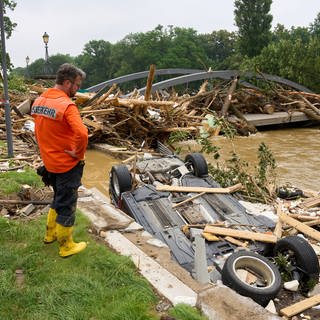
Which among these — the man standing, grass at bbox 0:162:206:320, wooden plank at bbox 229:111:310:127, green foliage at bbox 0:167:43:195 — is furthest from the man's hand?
wooden plank at bbox 229:111:310:127

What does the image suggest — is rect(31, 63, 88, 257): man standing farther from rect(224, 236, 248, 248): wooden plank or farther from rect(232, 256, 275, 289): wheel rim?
rect(224, 236, 248, 248): wooden plank

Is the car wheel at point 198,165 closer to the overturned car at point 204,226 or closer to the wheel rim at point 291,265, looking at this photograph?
the overturned car at point 204,226

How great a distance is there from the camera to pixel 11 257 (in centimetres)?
390

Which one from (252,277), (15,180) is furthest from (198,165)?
(252,277)

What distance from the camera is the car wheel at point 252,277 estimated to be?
3.65 meters

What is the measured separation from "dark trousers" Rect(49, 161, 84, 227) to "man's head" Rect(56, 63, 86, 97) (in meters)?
0.72

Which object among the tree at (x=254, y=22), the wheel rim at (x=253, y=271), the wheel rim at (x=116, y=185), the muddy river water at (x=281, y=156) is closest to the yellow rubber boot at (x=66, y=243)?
the wheel rim at (x=253, y=271)

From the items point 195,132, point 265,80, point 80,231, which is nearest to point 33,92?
point 195,132

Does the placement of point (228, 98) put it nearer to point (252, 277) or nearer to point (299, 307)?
point (252, 277)

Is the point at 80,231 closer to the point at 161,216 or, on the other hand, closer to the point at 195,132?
the point at 161,216

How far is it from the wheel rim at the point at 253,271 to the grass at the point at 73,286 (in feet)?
3.48

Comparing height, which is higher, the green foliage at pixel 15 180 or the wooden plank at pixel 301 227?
the green foliage at pixel 15 180

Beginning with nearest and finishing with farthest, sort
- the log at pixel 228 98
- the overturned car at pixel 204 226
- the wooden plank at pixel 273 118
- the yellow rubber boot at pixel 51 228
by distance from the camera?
1. the overturned car at pixel 204 226
2. the yellow rubber boot at pixel 51 228
3. the log at pixel 228 98
4. the wooden plank at pixel 273 118

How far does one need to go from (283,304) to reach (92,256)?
195 centimetres
